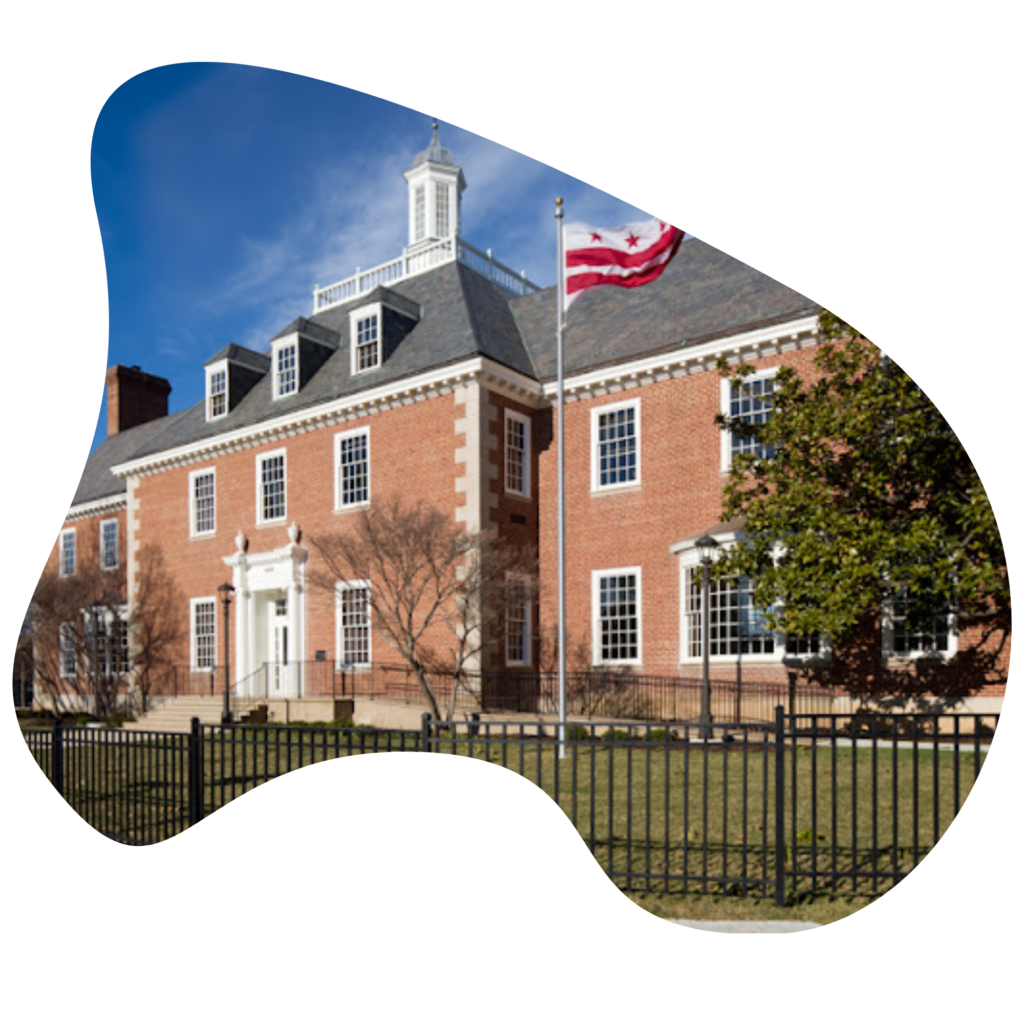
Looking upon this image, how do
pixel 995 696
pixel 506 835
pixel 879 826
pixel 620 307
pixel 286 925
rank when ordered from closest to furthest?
pixel 286 925 < pixel 506 835 < pixel 879 826 < pixel 995 696 < pixel 620 307

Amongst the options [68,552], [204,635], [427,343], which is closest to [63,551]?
[68,552]

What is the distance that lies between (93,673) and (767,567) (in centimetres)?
1857

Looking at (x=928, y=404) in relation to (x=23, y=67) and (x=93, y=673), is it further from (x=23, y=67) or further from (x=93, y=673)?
(x=93, y=673)

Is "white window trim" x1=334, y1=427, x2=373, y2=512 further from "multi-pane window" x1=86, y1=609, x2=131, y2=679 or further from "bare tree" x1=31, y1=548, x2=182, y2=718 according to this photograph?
"multi-pane window" x1=86, y1=609, x2=131, y2=679

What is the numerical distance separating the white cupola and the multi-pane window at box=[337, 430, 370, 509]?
619cm

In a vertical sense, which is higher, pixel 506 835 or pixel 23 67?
pixel 23 67

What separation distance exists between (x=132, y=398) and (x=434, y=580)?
19.9m

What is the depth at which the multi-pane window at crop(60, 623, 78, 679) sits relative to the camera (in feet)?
87.2

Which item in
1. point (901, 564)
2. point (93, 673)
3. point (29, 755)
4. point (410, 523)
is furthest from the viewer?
point (93, 673)

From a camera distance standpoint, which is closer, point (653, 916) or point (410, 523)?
point (653, 916)

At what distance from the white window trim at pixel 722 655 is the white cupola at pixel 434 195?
11.9 meters

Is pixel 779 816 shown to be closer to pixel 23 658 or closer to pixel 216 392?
pixel 216 392

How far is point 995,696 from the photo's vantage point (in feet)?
52.0

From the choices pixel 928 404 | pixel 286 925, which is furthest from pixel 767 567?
pixel 286 925
